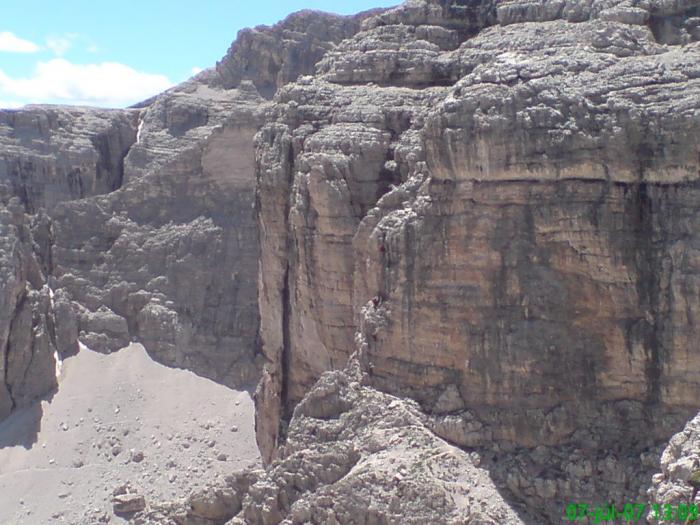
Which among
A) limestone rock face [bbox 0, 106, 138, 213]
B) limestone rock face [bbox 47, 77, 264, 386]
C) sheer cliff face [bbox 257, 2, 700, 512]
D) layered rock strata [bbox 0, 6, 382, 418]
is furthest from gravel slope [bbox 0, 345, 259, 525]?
sheer cliff face [bbox 257, 2, 700, 512]

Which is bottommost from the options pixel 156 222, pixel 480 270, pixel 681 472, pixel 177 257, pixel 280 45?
pixel 177 257

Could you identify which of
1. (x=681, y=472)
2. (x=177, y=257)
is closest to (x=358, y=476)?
(x=681, y=472)

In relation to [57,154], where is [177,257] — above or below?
below

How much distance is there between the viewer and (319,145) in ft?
101

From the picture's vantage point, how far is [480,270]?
25078 mm

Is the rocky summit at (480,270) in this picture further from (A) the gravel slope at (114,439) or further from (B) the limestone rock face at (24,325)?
(B) the limestone rock face at (24,325)

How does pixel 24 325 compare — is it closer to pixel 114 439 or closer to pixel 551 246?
pixel 114 439

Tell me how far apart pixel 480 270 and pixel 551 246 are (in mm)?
1859

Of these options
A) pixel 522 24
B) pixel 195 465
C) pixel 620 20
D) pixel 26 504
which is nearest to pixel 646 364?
pixel 620 20

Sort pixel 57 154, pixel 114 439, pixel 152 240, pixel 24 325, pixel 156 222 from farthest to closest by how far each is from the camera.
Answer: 1. pixel 57 154
2. pixel 156 222
3. pixel 152 240
4. pixel 24 325
5. pixel 114 439

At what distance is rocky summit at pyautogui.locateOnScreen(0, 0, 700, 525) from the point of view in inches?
903

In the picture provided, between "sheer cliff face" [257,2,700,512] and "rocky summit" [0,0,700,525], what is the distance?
0.05 m

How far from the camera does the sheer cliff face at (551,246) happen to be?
22828 millimetres
